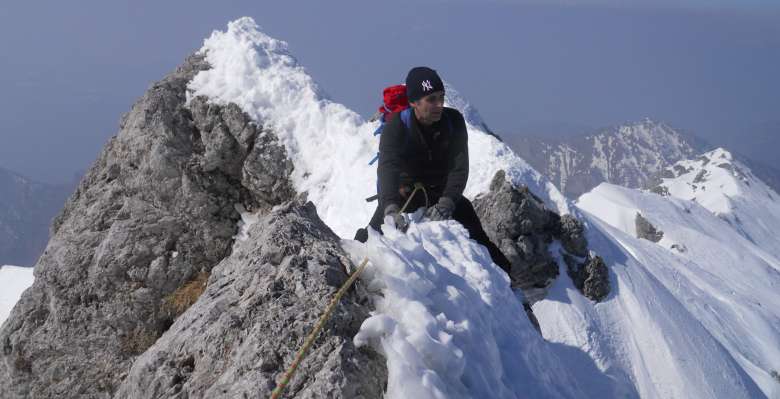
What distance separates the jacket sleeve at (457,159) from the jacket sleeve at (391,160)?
0.80 meters

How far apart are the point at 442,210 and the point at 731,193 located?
425 ft

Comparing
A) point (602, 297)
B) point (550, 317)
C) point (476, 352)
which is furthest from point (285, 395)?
point (602, 297)

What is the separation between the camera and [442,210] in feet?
23.4

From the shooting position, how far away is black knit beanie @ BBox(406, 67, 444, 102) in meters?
6.76

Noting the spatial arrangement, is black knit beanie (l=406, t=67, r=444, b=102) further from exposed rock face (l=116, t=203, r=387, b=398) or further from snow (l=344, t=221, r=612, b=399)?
exposed rock face (l=116, t=203, r=387, b=398)

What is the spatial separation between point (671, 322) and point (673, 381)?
7.95 feet

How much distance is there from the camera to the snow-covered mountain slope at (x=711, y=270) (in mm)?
22828

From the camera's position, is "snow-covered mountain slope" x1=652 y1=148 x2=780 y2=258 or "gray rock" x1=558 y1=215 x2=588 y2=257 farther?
"snow-covered mountain slope" x1=652 y1=148 x2=780 y2=258

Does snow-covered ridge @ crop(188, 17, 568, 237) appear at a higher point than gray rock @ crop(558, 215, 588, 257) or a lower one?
higher

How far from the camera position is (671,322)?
61.0 ft

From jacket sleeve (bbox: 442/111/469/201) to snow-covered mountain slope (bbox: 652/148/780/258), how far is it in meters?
96.4

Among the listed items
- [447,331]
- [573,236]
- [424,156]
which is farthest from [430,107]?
[573,236]

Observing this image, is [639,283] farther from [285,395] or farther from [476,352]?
[285,395]

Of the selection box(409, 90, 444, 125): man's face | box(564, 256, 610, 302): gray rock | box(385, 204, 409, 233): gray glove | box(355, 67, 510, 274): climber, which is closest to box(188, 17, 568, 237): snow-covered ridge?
box(564, 256, 610, 302): gray rock
